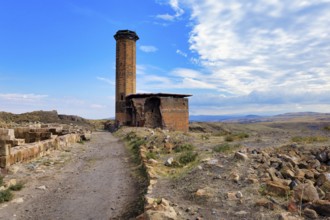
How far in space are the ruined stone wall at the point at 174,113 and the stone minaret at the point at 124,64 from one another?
41.8 feet

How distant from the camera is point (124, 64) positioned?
4659cm

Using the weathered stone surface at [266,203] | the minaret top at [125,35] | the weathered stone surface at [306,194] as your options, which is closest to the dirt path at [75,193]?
the weathered stone surface at [266,203]

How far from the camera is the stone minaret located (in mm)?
46281

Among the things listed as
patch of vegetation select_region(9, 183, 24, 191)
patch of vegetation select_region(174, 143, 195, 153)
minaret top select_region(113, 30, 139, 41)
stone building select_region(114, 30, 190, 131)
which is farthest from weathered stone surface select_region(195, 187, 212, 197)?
minaret top select_region(113, 30, 139, 41)

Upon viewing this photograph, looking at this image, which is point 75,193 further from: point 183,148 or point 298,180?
point 183,148

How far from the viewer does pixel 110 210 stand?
6.54m

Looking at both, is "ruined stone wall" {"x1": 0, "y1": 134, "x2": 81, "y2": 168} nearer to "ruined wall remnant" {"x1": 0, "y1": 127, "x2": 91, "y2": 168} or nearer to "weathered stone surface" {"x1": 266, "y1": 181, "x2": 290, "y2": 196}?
"ruined wall remnant" {"x1": 0, "y1": 127, "x2": 91, "y2": 168}

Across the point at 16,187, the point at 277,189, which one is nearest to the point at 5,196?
the point at 16,187

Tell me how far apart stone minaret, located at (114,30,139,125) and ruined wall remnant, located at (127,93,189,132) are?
1023cm

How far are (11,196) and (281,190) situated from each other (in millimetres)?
6100

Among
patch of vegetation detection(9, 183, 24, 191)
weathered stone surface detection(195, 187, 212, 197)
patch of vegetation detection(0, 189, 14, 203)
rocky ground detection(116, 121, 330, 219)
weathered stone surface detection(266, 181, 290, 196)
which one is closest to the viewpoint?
rocky ground detection(116, 121, 330, 219)

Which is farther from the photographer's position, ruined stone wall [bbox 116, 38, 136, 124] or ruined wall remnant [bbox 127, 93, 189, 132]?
ruined stone wall [bbox 116, 38, 136, 124]

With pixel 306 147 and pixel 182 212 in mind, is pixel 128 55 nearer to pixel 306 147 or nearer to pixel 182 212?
pixel 306 147

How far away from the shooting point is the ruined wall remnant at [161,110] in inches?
1353
